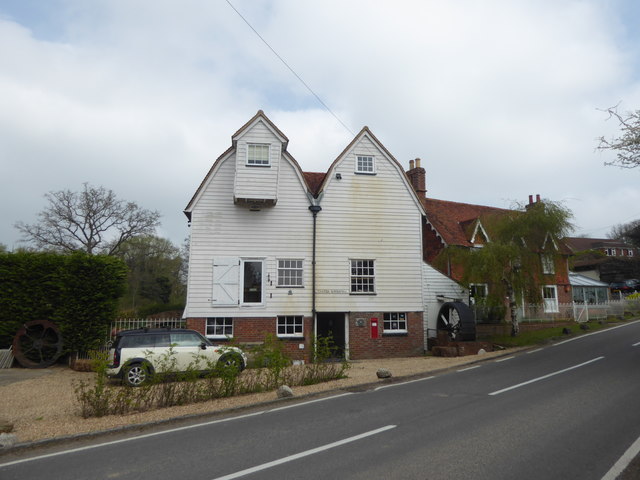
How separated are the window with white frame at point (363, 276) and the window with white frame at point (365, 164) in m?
4.38

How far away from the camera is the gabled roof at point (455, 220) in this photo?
2610 cm

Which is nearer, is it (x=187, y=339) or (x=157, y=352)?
(x=157, y=352)

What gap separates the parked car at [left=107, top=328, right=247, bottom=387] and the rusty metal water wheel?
4.63 m

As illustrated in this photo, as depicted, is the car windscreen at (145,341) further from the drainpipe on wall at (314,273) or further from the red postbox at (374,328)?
the red postbox at (374,328)

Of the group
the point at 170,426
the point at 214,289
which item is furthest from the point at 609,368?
the point at 214,289

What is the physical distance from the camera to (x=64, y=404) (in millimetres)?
10234

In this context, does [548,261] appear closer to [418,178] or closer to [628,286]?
[418,178]

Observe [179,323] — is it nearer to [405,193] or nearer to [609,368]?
[405,193]

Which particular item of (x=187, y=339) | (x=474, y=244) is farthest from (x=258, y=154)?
(x=474, y=244)

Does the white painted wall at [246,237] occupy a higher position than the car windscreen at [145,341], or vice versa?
the white painted wall at [246,237]

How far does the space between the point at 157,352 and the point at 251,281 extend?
20.4ft

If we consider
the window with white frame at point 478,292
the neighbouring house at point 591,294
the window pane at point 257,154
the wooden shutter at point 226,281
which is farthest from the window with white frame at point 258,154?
the neighbouring house at point 591,294

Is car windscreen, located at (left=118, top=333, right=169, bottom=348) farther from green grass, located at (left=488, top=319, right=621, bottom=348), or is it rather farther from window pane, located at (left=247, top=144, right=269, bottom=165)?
green grass, located at (left=488, top=319, right=621, bottom=348)

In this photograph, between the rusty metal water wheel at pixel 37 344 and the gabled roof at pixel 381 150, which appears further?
the gabled roof at pixel 381 150
